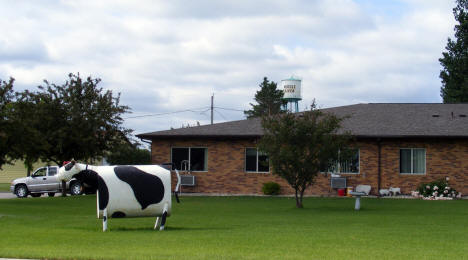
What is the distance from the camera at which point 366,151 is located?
31188mm

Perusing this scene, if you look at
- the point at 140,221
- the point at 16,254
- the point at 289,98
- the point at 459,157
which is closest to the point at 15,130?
the point at 140,221

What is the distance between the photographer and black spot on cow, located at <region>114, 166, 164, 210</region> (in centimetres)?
1461

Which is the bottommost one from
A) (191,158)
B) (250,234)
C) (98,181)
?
(250,234)

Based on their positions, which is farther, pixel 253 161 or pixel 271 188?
pixel 253 161

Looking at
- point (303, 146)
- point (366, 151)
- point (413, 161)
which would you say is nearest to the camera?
point (303, 146)

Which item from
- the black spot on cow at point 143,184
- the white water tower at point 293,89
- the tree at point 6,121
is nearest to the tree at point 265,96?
the white water tower at point 293,89

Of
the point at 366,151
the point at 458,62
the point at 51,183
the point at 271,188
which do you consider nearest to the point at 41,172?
the point at 51,183

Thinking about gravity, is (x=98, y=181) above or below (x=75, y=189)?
above

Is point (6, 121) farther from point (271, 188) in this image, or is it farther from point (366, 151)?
point (366, 151)

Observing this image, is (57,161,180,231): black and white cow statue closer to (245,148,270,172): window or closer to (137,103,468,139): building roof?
(137,103,468,139): building roof

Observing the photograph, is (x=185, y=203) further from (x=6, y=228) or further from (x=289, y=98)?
(x=289, y=98)

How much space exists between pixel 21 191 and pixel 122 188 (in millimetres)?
21999

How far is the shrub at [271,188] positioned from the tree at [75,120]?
26.5ft

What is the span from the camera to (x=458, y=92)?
50062mm
